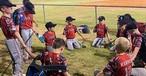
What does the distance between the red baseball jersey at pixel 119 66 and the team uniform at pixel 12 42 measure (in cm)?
295

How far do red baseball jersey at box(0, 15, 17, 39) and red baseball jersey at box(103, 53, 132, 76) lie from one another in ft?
9.72

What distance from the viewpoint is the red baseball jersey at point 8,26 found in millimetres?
7254

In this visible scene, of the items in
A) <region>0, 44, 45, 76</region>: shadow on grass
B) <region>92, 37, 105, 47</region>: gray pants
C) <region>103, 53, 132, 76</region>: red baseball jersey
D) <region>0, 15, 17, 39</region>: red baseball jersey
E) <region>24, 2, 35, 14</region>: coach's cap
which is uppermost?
<region>24, 2, 35, 14</region>: coach's cap

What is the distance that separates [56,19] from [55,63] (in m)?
17.3

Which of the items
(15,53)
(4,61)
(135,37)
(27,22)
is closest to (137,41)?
(135,37)

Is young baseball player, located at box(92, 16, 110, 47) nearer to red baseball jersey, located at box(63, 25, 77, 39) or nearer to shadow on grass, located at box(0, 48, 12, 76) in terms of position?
red baseball jersey, located at box(63, 25, 77, 39)

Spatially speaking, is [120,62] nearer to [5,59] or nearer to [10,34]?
[10,34]

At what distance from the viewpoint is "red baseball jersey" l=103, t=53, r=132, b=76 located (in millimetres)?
5250

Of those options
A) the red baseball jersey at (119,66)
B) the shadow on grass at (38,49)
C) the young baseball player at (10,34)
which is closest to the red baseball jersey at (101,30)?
the shadow on grass at (38,49)

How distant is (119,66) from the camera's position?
5258 mm

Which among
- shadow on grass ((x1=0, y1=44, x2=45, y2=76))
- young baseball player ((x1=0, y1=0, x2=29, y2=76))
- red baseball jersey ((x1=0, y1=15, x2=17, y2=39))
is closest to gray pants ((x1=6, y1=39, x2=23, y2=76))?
young baseball player ((x1=0, y1=0, x2=29, y2=76))

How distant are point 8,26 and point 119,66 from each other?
11.0 feet

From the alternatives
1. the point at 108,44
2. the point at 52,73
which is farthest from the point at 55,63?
the point at 108,44

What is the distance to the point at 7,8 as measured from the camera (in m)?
7.23
